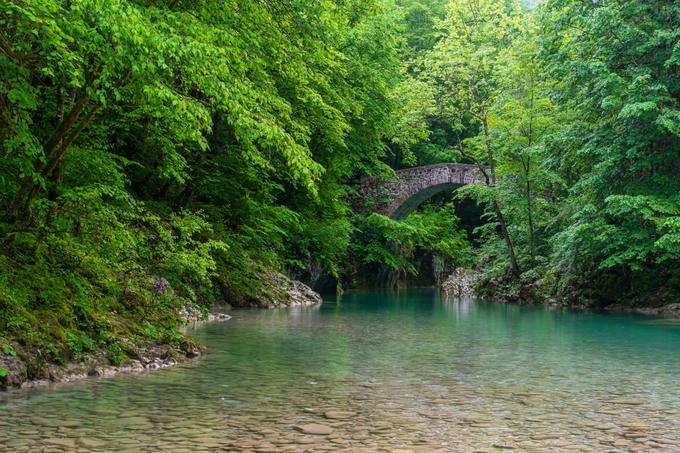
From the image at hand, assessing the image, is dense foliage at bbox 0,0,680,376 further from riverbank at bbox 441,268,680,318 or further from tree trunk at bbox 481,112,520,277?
riverbank at bbox 441,268,680,318

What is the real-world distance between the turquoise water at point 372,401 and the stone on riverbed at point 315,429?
42 millimetres

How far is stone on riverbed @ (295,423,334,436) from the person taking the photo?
5.21 meters

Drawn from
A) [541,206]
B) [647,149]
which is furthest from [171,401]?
[541,206]

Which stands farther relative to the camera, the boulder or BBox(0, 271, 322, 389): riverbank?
the boulder

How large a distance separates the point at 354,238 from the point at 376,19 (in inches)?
409

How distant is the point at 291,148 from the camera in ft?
26.3

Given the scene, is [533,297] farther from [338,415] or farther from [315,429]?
[315,429]

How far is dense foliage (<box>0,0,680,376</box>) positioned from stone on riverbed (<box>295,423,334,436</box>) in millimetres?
3251

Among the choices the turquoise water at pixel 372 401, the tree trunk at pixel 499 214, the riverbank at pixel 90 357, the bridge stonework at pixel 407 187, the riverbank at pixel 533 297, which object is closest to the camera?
the turquoise water at pixel 372 401

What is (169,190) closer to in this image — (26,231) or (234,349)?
(234,349)

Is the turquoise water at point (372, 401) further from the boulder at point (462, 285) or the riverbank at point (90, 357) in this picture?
the boulder at point (462, 285)

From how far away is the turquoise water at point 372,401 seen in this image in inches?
197

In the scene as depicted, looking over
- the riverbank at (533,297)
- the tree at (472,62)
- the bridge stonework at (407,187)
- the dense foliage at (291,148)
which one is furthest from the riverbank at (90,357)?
the bridge stonework at (407,187)

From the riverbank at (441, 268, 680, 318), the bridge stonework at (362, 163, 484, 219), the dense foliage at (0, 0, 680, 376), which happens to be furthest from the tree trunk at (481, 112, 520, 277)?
the bridge stonework at (362, 163, 484, 219)
